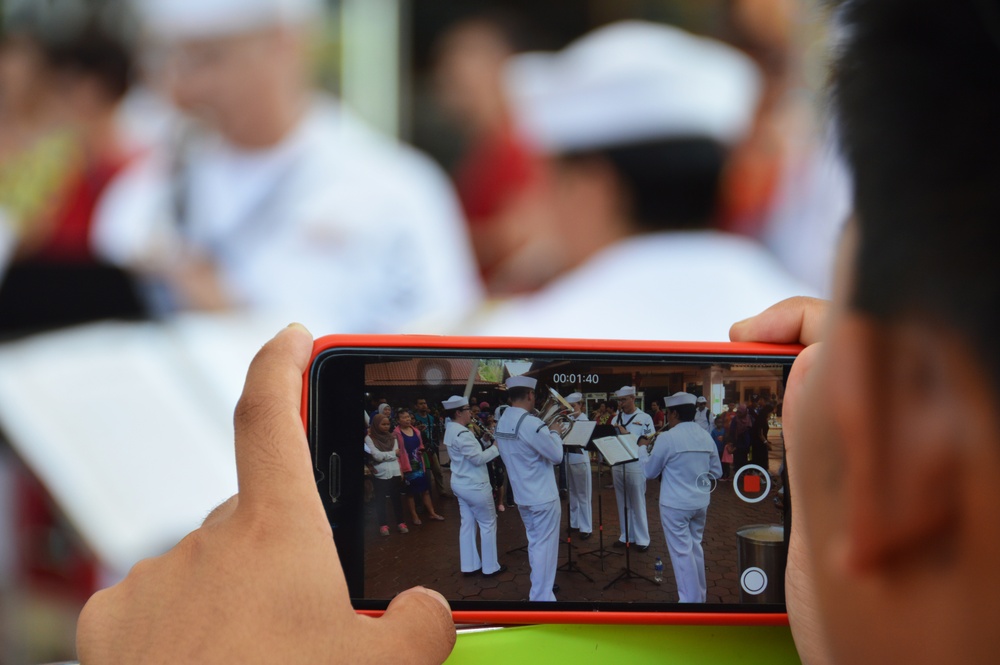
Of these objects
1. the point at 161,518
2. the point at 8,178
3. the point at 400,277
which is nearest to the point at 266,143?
the point at 400,277

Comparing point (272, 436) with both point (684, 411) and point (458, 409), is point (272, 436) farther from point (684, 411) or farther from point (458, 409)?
point (684, 411)

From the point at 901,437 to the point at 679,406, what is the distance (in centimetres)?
53

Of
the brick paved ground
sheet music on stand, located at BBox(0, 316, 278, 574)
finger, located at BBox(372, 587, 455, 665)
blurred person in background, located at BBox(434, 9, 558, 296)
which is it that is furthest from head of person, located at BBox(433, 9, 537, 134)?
finger, located at BBox(372, 587, 455, 665)

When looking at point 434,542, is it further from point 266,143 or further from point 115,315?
point 266,143

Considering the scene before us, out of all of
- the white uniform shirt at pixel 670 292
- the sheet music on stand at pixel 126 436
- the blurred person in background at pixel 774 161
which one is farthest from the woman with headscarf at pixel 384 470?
the blurred person in background at pixel 774 161

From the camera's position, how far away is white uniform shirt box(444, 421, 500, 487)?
928 millimetres

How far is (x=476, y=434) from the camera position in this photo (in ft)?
3.07

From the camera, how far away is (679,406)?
3.07 feet

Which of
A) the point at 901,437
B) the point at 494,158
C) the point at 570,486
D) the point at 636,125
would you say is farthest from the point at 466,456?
the point at 494,158

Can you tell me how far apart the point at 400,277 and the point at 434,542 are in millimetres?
2640

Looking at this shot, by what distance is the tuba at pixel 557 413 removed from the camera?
3.07ft

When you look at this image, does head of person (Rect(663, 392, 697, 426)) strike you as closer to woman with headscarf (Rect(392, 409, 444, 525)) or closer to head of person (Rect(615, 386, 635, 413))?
head of person (Rect(615, 386, 635, 413))

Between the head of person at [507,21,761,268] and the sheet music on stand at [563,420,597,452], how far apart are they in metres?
1.94

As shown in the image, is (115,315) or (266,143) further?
(266,143)
